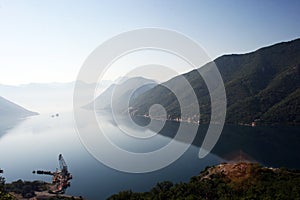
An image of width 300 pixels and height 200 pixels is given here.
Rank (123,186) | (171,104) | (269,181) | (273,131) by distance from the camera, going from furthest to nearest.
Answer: (171,104)
(273,131)
(123,186)
(269,181)

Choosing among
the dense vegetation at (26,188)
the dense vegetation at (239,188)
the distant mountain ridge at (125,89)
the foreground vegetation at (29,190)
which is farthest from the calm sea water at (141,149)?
the dense vegetation at (239,188)

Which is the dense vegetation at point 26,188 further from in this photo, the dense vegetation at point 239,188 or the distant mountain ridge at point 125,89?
the dense vegetation at point 239,188

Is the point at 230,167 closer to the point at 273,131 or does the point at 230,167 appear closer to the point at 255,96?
the point at 273,131

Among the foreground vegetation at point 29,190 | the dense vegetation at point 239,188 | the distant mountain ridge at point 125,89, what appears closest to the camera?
the distant mountain ridge at point 125,89

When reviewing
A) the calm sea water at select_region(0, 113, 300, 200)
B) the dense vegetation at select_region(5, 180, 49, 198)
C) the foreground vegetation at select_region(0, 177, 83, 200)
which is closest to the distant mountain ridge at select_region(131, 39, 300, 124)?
the calm sea water at select_region(0, 113, 300, 200)

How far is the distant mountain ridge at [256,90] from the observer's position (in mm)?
74250

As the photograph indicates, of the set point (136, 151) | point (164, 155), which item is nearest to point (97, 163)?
point (136, 151)

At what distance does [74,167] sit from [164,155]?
14580 millimetres

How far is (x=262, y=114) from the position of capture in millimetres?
74875

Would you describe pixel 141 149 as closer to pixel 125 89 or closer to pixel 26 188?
pixel 125 89

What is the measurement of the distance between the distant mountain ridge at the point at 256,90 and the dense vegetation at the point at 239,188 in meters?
46.5

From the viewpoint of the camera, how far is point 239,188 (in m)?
21.0

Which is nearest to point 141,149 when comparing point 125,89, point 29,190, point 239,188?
point 125,89

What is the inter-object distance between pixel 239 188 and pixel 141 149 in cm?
2918
